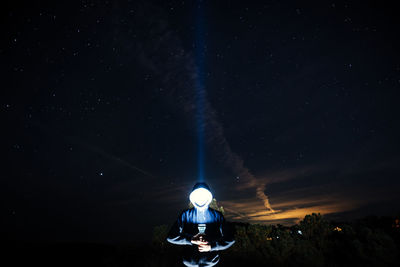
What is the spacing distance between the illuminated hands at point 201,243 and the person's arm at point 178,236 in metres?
0.18

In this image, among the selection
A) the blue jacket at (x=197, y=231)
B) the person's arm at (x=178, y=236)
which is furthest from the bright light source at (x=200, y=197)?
the person's arm at (x=178, y=236)

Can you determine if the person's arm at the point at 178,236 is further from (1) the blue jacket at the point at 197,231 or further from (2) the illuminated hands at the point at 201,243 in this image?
(2) the illuminated hands at the point at 201,243

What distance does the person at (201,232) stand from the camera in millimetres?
3488

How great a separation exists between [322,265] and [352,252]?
1536 mm

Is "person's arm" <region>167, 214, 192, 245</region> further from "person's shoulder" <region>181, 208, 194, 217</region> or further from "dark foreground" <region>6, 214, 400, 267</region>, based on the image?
"dark foreground" <region>6, 214, 400, 267</region>

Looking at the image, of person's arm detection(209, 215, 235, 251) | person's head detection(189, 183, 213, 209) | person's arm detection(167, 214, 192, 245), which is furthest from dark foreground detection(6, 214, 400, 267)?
person's arm detection(167, 214, 192, 245)

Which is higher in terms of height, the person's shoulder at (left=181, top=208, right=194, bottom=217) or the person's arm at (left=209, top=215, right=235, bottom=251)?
the person's shoulder at (left=181, top=208, right=194, bottom=217)

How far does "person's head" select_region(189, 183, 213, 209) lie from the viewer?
3807 millimetres

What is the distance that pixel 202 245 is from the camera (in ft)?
11.2

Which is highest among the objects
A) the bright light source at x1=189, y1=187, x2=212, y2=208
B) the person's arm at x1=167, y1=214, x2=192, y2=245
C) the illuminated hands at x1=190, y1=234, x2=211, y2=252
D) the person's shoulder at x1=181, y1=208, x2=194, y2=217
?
the bright light source at x1=189, y1=187, x2=212, y2=208

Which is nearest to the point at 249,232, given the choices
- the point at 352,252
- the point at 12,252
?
the point at 352,252

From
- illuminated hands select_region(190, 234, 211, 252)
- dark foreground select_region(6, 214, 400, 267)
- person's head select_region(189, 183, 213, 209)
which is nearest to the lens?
illuminated hands select_region(190, 234, 211, 252)

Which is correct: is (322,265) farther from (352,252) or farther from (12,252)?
(12,252)

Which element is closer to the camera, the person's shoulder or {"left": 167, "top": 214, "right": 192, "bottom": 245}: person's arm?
{"left": 167, "top": 214, "right": 192, "bottom": 245}: person's arm
